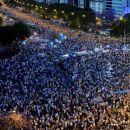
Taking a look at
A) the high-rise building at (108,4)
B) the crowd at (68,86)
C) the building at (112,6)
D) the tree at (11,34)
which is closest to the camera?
the crowd at (68,86)

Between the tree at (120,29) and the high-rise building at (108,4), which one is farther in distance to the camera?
the high-rise building at (108,4)

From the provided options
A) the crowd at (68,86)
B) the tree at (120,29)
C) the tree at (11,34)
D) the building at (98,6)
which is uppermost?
the tree at (11,34)

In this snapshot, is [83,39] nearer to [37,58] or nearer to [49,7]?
[37,58]

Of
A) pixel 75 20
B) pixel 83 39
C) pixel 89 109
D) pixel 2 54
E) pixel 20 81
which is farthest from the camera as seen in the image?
pixel 75 20

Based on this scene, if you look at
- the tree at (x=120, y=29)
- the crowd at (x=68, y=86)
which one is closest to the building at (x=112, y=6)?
the tree at (x=120, y=29)

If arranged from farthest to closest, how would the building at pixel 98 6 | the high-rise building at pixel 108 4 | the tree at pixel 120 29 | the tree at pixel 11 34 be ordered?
the high-rise building at pixel 108 4, the building at pixel 98 6, the tree at pixel 120 29, the tree at pixel 11 34

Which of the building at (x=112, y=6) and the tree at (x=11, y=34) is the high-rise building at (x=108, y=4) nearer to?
the building at (x=112, y=6)

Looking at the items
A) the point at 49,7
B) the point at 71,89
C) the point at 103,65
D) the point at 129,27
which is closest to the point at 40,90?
the point at 71,89

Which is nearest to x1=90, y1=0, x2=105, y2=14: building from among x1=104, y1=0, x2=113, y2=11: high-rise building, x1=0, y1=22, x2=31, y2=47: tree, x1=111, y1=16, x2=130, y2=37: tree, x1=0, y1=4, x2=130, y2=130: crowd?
x1=104, y1=0, x2=113, y2=11: high-rise building

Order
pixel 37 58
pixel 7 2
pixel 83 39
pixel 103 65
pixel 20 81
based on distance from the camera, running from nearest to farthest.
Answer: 1. pixel 20 81
2. pixel 103 65
3. pixel 37 58
4. pixel 83 39
5. pixel 7 2
